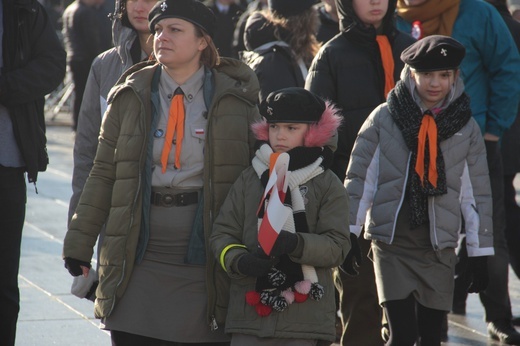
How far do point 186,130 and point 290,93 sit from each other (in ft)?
1.52

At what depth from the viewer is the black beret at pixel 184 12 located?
4.85 meters

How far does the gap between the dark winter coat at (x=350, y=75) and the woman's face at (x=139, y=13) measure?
1.01m

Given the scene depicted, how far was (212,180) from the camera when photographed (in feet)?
15.7

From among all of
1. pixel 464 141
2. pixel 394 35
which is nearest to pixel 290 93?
pixel 464 141

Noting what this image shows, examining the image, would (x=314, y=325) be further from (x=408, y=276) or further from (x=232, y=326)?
(x=408, y=276)

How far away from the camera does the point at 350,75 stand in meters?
6.22

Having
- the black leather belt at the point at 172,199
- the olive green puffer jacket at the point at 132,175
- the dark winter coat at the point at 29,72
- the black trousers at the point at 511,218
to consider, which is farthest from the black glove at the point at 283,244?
the black trousers at the point at 511,218

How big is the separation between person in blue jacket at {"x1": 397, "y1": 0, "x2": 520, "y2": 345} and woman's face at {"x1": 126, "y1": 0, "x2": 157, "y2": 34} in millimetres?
1966

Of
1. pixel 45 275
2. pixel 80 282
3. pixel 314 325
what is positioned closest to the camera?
pixel 314 325

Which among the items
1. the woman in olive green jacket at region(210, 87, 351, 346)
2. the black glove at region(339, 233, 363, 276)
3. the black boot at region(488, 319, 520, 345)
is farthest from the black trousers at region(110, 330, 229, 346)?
the black boot at region(488, 319, 520, 345)

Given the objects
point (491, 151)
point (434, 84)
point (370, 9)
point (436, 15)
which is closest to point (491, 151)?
point (491, 151)

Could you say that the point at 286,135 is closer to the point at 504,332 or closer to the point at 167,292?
the point at 167,292

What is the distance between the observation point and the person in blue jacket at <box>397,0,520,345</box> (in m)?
6.91

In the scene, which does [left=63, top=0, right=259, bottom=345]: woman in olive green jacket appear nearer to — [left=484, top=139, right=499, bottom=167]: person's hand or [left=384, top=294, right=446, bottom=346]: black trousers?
[left=384, top=294, right=446, bottom=346]: black trousers
